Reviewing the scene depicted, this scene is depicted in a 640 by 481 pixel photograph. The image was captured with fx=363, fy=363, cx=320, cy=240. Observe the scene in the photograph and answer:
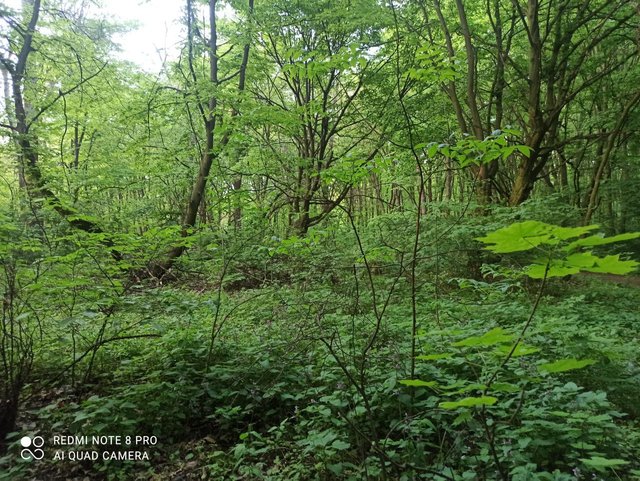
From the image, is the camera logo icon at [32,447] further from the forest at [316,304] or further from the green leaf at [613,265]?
the green leaf at [613,265]

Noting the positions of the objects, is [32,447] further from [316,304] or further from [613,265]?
[613,265]

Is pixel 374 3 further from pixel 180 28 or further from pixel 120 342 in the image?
pixel 120 342

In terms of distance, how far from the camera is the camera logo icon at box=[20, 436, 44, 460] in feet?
9.09

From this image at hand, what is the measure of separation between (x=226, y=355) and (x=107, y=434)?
4.17 feet

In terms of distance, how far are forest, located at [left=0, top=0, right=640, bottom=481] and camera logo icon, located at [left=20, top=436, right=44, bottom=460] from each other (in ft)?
0.06

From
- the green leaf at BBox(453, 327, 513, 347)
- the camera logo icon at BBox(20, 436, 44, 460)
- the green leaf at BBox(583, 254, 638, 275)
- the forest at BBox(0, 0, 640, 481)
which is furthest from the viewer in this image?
the camera logo icon at BBox(20, 436, 44, 460)

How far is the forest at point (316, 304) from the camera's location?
2180 millimetres

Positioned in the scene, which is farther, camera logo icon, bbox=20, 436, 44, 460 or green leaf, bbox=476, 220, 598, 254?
camera logo icon, bbox=20, 436, 44, 460

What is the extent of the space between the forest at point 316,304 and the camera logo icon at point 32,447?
0.02 meters

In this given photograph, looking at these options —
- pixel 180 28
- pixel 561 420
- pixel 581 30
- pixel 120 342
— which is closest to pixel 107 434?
pixel 120 342

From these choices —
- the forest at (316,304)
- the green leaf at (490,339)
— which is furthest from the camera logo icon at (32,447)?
the green leaf at (490,339)

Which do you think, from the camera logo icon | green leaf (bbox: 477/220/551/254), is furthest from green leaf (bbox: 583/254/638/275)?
the camera logo icon

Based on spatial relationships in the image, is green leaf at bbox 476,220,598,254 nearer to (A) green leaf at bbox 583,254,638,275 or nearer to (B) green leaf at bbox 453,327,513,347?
(A) green leaf at bbox 583,254,638,275

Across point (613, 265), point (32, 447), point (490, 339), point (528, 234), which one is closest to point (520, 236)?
point (528, 234)
